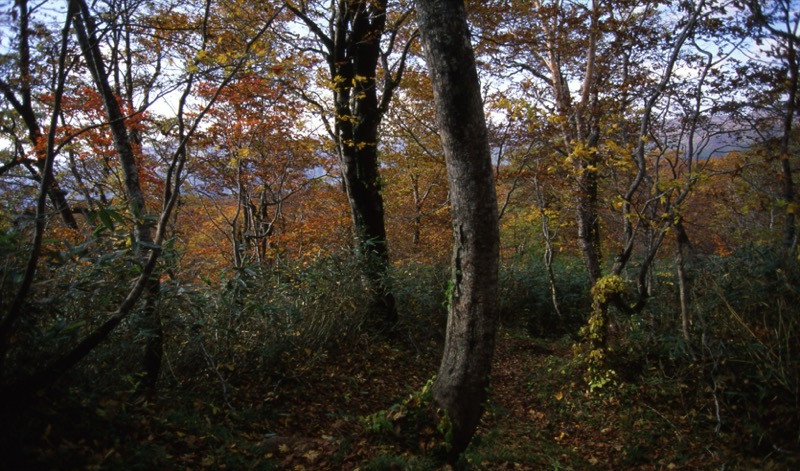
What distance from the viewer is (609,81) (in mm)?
8758

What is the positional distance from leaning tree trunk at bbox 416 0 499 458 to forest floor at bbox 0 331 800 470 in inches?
16.4

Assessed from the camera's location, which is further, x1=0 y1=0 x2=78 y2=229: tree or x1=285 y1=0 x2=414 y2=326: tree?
x1=285 y1=0 x2=414 y2=326: tree

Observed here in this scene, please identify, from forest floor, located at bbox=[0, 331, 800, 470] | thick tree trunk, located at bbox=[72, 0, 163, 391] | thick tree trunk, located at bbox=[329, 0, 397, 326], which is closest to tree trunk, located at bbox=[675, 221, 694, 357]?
forest floor, located at bbox=[0, 331, 800, 470]

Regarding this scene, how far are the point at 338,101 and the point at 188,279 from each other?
13.4 ft

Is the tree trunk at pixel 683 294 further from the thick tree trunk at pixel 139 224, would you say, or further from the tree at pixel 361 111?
the thick tree trunk at pixel 139 224

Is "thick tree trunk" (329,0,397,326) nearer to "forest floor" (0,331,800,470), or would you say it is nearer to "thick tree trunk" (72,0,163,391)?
"forest floor" (0,331,800,470)

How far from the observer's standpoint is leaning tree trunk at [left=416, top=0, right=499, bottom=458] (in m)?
3.47

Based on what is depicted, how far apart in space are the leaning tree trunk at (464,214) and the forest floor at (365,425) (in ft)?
1.37

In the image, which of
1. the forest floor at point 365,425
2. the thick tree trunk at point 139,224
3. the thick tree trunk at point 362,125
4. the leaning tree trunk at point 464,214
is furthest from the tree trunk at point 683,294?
the thick tree trunk at point 139,224

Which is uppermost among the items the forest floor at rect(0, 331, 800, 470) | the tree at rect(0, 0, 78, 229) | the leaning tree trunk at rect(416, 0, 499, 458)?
the tree at rect(0, 0, 78, 229)

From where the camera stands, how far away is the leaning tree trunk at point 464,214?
11.4 ft

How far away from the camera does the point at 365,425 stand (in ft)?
13.0

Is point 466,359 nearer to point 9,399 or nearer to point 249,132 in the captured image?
point 9,399

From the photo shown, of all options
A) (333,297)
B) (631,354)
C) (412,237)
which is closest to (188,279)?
(333,297)
